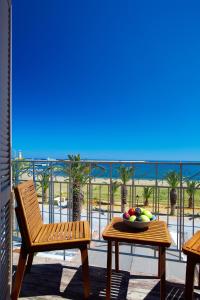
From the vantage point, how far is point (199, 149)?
160 feet

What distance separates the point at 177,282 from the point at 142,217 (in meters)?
0.73

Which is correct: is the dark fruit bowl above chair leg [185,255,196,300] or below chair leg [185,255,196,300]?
above

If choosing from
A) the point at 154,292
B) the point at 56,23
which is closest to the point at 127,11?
the point at 56,23

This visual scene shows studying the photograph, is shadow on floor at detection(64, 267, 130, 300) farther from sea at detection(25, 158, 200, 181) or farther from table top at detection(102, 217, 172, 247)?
sea at detection(25, 158, 200, 181)

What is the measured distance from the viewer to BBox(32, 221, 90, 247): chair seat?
64.9 inches

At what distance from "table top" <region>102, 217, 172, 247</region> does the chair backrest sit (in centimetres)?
56

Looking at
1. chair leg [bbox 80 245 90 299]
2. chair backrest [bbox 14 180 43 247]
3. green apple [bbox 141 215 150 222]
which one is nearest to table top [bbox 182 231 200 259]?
green apple [bbox 141 215 150 222]

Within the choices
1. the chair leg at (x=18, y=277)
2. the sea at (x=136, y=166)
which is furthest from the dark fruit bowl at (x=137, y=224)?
the chair leg at (x=18, y=277)

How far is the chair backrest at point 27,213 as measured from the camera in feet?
5.39

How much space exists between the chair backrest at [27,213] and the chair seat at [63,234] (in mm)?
54

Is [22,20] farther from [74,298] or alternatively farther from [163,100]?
[163,100]

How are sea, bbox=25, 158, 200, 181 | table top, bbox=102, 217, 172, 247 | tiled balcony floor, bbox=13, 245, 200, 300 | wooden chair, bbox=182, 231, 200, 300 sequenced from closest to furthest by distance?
wooden chair, bbox=182, 231, 200, 300
table top, bbox=102, 217, 172, 247
tiled balcony floor, bbox=13, 245, 200, 300
sea, bbox=25, 158, 200, 181

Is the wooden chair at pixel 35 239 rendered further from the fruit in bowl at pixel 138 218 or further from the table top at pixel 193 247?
the table top at pixel 193 247

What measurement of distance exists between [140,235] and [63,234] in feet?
1.99
